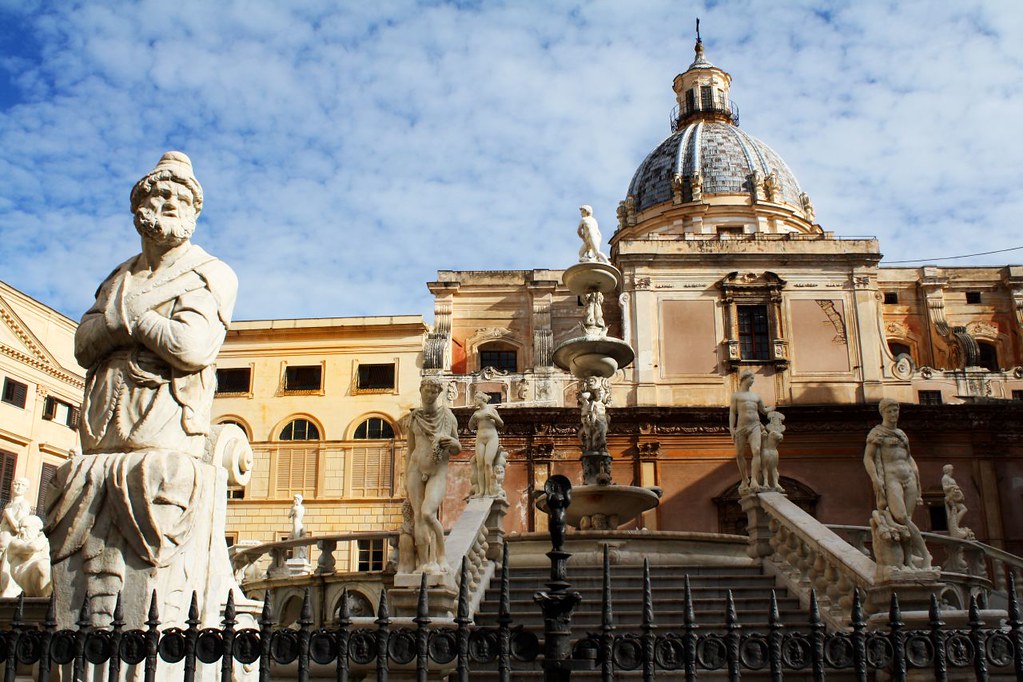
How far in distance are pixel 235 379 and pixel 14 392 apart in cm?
825

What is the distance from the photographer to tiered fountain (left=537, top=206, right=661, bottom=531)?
1538 centimetres

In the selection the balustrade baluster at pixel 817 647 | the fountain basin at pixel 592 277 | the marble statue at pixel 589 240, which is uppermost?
the marble statue at pixel 589 240

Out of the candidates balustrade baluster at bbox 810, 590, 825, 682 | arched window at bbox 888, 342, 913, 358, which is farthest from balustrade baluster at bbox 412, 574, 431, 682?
arched window at bbox 888, 342, 913, 358

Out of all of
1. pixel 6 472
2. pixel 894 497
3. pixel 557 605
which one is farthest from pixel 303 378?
pixel 557 605

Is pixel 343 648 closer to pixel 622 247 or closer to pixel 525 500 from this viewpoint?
pixel 525 500

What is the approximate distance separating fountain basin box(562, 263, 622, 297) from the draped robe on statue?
503 inches

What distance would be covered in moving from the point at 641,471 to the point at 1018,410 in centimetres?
1161

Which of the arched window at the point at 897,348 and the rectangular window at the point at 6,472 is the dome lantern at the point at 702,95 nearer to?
the arched window at the point at 897,348

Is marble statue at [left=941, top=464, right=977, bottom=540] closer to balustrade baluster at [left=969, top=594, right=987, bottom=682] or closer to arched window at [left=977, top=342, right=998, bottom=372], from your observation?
arched window at [left=977, top=342, right=998, bottom=372]

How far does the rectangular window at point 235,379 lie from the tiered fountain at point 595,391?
21610 millimetres

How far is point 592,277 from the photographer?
17375 mm

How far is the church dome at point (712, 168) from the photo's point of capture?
41.0 m

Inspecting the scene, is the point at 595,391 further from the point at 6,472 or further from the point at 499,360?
the point at 6,472

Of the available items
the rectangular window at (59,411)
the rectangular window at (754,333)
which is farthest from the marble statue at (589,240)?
the rectangular window at (59,411)
